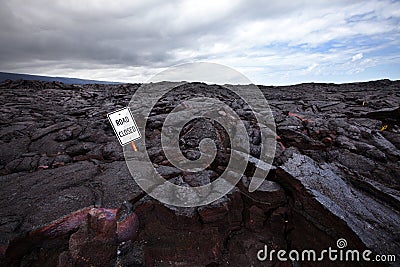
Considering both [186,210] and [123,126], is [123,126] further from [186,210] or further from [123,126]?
[186,210]

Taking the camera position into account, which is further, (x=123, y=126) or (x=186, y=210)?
(x=123, y=126)

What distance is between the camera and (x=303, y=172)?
4.26 meters

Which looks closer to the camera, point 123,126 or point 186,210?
point 186,210

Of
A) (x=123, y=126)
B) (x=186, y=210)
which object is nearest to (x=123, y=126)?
(x=123, y=126)

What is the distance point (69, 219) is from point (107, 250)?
2.55ft

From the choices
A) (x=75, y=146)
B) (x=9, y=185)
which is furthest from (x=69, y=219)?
(x=75, y=146)

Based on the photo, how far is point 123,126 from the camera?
4.39 meters

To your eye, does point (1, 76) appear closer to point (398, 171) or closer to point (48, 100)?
point (48, 100)

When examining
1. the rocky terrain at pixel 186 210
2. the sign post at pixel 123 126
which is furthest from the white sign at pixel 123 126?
the rocky terrain at pixel 186 210

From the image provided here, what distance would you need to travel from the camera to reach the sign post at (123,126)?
14.1 feet

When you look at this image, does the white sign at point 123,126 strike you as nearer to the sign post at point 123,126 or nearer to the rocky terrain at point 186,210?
the sign post at point 123,126

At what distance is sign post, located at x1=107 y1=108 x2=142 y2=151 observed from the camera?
429cm

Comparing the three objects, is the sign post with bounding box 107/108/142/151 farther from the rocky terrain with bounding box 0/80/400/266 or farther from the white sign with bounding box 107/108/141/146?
the rocky terrain with bounding box 0/80/400/266

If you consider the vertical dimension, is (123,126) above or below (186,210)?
above
